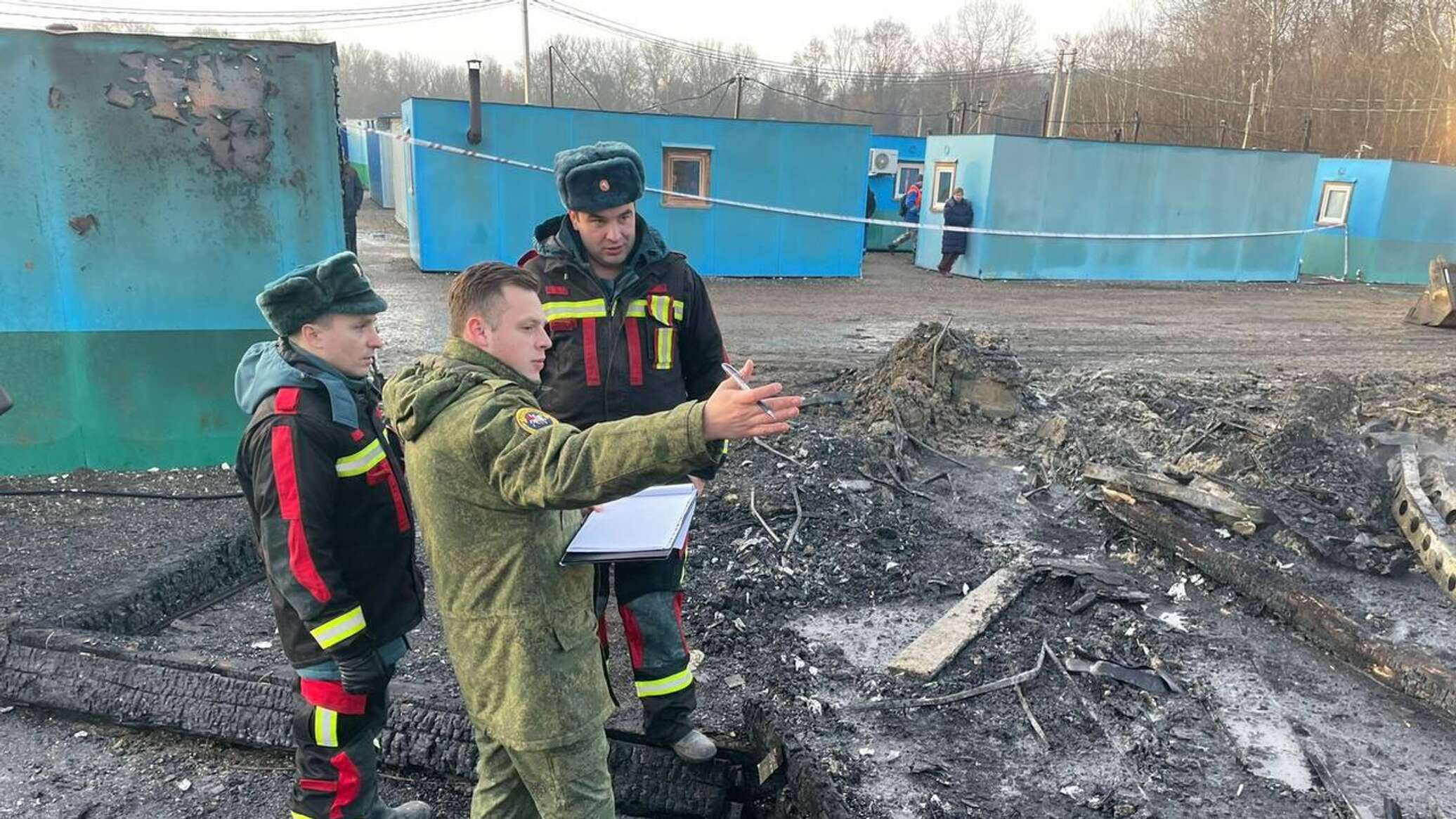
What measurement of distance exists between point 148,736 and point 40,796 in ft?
1.20

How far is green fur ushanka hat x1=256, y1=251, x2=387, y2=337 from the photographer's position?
7.72 feet

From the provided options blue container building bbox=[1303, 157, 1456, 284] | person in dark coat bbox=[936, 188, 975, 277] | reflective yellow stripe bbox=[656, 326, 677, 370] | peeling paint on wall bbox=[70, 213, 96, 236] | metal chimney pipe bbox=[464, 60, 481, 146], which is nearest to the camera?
reflective yellow stripe bbox=[656, 326, 677, 370]

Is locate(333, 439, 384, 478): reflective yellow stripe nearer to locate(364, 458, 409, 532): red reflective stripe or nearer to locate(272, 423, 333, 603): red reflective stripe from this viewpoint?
locate(364, 458, 409, 532): red reflective stripe

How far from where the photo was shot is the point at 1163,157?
1658cm

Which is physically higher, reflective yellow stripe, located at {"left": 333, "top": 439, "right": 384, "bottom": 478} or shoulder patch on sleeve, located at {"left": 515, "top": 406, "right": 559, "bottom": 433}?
shoulder patch on sleeve, located at {"left": 515, "top": 406, "right": 559, "bottom": 433}

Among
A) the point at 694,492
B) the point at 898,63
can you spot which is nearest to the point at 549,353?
the point at 694,492

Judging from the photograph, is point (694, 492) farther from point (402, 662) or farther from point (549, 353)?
point (402, 662)

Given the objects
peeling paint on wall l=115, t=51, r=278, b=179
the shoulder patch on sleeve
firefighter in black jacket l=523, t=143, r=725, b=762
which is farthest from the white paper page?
peeling paint on wall l=115, t=51, r=278, b=179

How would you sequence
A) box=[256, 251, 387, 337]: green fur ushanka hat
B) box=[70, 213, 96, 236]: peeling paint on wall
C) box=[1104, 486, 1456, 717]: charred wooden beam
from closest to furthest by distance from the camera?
box=[256, 251, 387, 337]: green fur ushanka hat → box=[1104, 486, 1456, 717]: charred wooden beam → box=[70, 213, 96, 236]: peeling paint on wall

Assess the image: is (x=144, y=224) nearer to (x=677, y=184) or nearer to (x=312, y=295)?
(x=312, y=295)

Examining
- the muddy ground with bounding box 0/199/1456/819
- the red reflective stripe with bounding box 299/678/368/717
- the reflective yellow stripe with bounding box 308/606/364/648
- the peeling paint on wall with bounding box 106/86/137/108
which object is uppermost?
the peeling paint on wall with bounding box 106/86/137/108

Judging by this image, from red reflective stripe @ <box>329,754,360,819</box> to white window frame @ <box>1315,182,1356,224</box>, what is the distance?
74.0 ft

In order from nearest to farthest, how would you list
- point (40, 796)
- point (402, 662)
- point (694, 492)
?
point (694, 492) < point (40, 796) < point (402, 662)

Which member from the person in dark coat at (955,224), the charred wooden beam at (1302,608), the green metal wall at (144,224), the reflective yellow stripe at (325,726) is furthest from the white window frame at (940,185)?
the reflective yellow stripe at (325,726)
